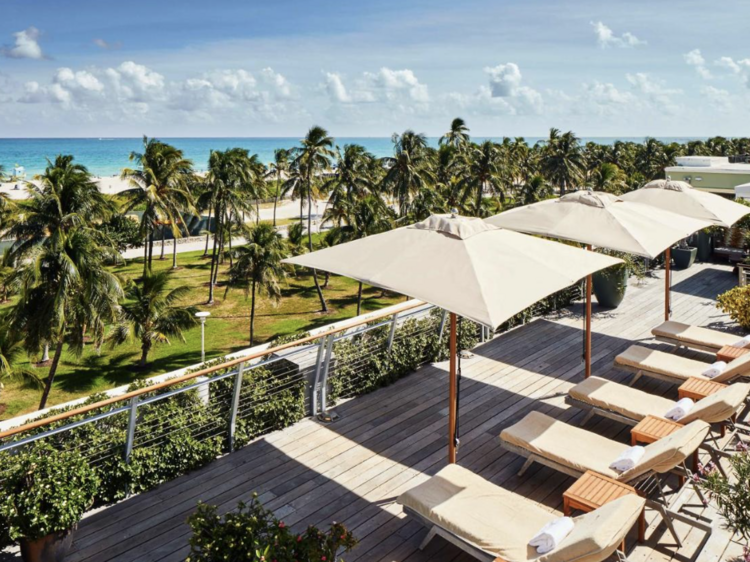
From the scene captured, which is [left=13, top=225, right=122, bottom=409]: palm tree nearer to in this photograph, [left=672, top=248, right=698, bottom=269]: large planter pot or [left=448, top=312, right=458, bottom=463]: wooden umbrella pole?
[left=448, top=312, right=458, bottom=463]: wooden umbrella pole

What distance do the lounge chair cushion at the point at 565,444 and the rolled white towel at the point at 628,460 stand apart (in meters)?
0.06

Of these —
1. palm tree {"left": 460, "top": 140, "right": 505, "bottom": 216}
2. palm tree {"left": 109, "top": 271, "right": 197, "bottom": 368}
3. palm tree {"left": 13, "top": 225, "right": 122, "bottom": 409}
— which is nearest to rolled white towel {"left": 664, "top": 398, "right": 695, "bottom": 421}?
A: palm tree {"left": 13, "top": 225, "right": 122, "bottom": 409}

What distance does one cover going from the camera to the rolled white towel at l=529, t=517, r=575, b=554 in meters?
4.04

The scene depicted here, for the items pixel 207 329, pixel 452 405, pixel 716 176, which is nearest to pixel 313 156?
pixel 207 329

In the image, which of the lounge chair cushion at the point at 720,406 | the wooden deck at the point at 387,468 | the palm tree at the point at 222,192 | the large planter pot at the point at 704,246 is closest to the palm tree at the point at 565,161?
the palm tree at the point at 222,192

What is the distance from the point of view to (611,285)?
1163 cm

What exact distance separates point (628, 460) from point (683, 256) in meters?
12.2

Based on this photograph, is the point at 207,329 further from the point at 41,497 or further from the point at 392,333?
the point at 41,497

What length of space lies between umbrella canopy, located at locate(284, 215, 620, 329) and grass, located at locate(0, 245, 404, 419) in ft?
61.7

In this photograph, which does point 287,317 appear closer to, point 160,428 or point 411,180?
point 411,180

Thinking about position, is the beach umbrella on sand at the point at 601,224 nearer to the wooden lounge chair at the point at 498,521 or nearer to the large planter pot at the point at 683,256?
the wooden lounge chair at the point at 498,521

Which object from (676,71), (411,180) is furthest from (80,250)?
(411,180)

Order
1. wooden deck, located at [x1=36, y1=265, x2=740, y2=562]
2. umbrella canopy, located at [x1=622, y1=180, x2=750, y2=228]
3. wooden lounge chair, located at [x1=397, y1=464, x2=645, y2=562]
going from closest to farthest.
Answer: wooden lounge chair, located at [x1=397, y1=464, x2=645, y2=562]
wooden deck, located at [x1=36, y1=265, x2=740, y2=562]
umbrella canopy, located at [x1=622, y1=180, x2=750, y2=228]

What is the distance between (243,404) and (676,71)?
2781 centimetres
